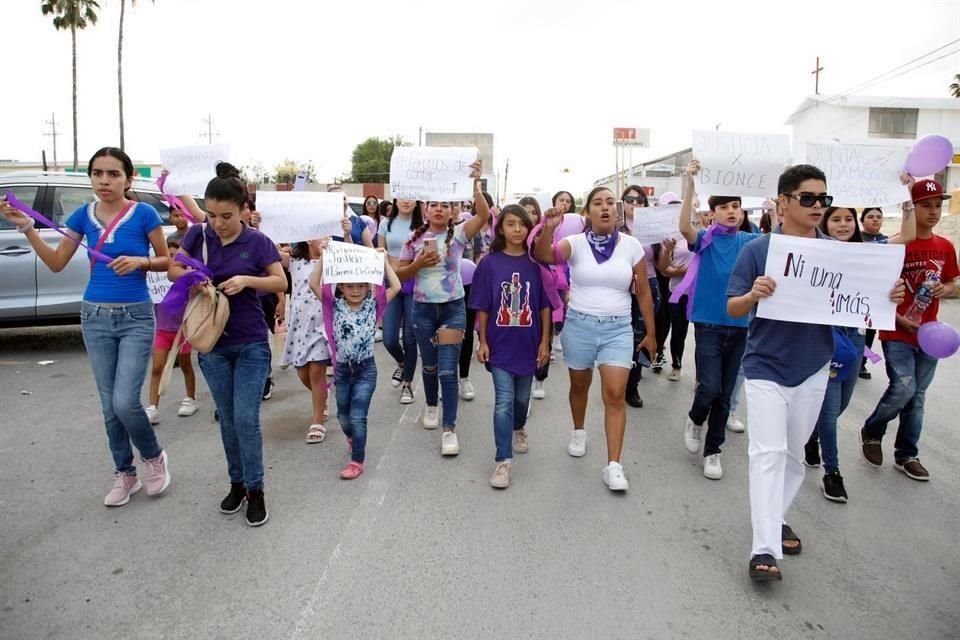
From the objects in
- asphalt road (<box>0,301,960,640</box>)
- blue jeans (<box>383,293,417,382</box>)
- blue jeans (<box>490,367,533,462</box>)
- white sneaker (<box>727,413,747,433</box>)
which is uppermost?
blue jeans (<box>383,293,417,382</box>)

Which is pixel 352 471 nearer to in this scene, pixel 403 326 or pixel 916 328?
pixel 403 326

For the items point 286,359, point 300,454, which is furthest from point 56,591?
point 286,359

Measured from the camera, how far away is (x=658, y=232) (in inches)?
210

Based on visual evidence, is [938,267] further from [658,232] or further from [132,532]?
[132,532]

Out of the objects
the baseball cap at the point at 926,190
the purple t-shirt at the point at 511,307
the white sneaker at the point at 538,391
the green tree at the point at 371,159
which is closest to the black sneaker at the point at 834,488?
the baseball cap at the point at 926,190

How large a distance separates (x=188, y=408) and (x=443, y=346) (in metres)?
2.46

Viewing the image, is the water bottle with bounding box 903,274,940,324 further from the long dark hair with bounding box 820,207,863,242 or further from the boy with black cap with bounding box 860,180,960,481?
the long dark hair with bounding box 820,207,863,242

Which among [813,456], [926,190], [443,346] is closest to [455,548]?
[443,346]

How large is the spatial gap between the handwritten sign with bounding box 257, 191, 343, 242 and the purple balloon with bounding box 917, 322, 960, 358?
3.83 meters

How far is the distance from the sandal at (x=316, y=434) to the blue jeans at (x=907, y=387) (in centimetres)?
414

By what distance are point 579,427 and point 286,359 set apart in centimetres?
235

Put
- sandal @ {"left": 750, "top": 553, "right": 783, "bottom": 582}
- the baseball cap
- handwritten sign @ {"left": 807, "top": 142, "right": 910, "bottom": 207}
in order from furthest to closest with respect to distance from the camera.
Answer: the baseball cap, handwritten sign @ {"left": 807, "top": 142, "right": 910, "bottom": 207}, sandal @ {"left": 750, "top": 553, "right": 783, "bottom": 582}

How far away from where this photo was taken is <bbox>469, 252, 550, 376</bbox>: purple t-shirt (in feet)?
13.4

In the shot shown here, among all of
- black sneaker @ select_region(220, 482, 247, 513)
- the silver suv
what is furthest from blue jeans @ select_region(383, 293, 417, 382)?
the silver suv
